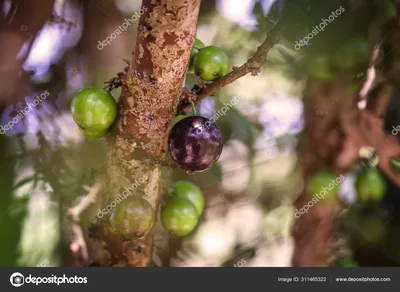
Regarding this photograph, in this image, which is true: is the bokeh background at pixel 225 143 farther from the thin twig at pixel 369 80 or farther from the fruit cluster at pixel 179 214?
the fruit cluster at pixel 179 214

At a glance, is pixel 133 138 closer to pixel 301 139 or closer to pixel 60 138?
pixel 60 138

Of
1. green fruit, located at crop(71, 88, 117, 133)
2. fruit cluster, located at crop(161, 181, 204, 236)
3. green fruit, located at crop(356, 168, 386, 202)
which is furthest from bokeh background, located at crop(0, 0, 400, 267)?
green fruit, located at crop(71, 88, 117, 133)

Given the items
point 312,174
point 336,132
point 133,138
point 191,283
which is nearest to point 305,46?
point 336,132

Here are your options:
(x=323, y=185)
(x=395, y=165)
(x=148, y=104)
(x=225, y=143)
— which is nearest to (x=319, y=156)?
(x=323, y=185)

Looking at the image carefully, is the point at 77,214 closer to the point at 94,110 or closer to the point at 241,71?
the point at 94,110

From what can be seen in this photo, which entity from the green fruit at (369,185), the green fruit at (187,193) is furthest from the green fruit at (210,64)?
the green fruit at (369,185)
